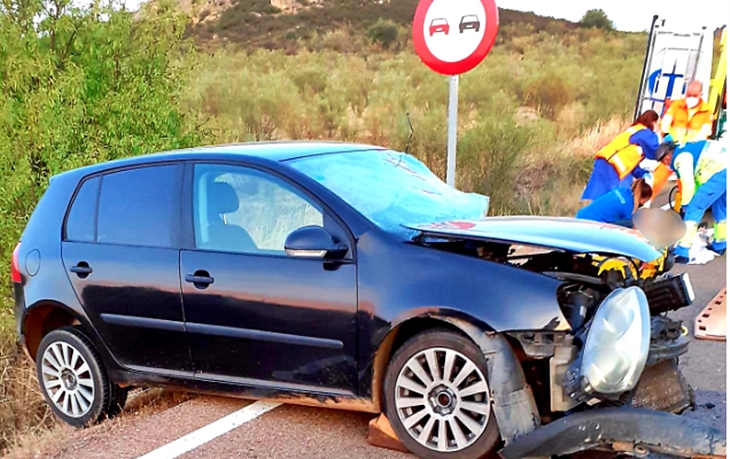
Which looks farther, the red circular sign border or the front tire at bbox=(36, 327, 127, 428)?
the red circular sign border

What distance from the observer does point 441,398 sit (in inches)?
162

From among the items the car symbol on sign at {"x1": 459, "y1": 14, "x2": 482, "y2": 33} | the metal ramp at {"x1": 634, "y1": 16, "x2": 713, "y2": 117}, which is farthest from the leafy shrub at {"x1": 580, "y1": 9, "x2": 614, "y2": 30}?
the car symbol on sign at {"x1": 459, "y1": 14, "x2": 482, "y2": 33}

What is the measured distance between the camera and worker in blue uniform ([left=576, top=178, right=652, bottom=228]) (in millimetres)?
7414

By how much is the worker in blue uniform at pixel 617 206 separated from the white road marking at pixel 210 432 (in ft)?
12.3

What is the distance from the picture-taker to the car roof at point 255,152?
4.84 meters

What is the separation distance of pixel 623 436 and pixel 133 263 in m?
3.00

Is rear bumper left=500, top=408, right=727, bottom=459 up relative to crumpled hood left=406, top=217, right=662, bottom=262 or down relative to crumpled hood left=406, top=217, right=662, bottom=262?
down

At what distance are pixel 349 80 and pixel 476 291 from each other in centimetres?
1911

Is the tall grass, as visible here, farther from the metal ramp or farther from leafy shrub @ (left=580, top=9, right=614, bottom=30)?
leafy shrub @ (left=580, top=9, right=614, bottom=30)

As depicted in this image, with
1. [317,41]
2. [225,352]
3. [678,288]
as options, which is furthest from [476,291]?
A: [317,41]

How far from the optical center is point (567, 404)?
12.7ft

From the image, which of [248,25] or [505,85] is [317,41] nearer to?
[248,25]

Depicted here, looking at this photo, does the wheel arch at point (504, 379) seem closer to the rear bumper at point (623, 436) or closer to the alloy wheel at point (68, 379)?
the rear bumper at point (623, 436)

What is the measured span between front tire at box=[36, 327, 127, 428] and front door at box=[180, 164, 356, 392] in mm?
821
